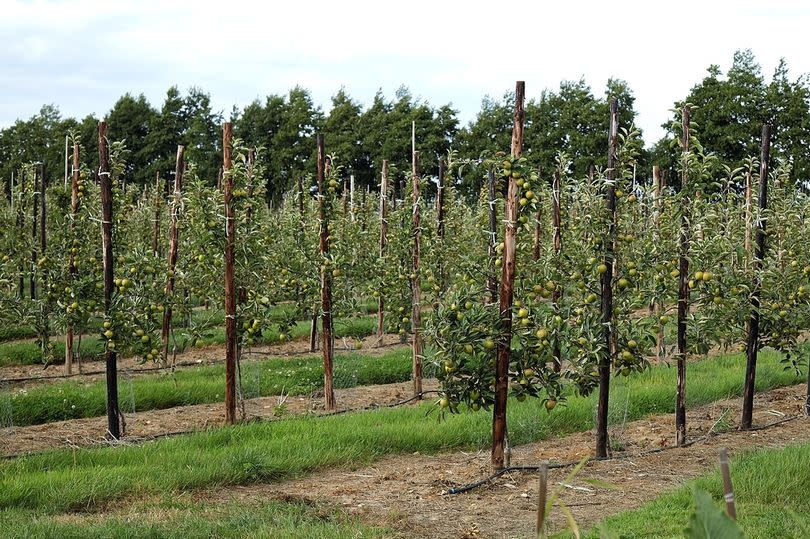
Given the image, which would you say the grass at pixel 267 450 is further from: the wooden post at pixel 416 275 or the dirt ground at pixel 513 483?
the wooden post at pixel 416 275

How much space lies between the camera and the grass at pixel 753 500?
6078 mm

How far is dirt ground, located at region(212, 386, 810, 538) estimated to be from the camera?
6883mm

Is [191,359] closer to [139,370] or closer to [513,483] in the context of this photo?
[139,370]

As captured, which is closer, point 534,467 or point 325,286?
point 534,467

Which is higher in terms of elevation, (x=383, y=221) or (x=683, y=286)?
(x=383, y=221)

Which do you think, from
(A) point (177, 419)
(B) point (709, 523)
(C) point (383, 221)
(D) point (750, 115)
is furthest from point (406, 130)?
(B) point (709, 523)

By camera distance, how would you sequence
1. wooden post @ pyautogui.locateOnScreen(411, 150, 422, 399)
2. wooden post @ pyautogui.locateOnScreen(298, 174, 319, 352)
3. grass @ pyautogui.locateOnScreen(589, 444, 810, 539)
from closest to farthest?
grass @ pyautogui.locateOnScreen(589, 444, 810, 539)
wooden post @ pyautogui.locateOnScreen(298, 174, 319, 352)
wooden post @ pyautogui.locateOnScreen(411, 150, 422, 399)

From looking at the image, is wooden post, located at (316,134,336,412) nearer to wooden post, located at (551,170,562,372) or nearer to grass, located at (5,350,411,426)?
grass, located at (5,350,411,426)

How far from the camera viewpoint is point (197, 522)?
6.27 m

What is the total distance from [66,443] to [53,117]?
1989 inches

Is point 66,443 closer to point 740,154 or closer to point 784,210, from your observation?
point 784,210

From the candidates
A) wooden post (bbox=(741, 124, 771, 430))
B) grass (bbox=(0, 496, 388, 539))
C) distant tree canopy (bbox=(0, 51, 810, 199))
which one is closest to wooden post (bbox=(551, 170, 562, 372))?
wooden post (bbox=(741, 124, 771, 430))

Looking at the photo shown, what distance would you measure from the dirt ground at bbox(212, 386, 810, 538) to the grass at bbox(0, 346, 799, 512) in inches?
8.3

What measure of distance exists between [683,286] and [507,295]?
7.79 ft
